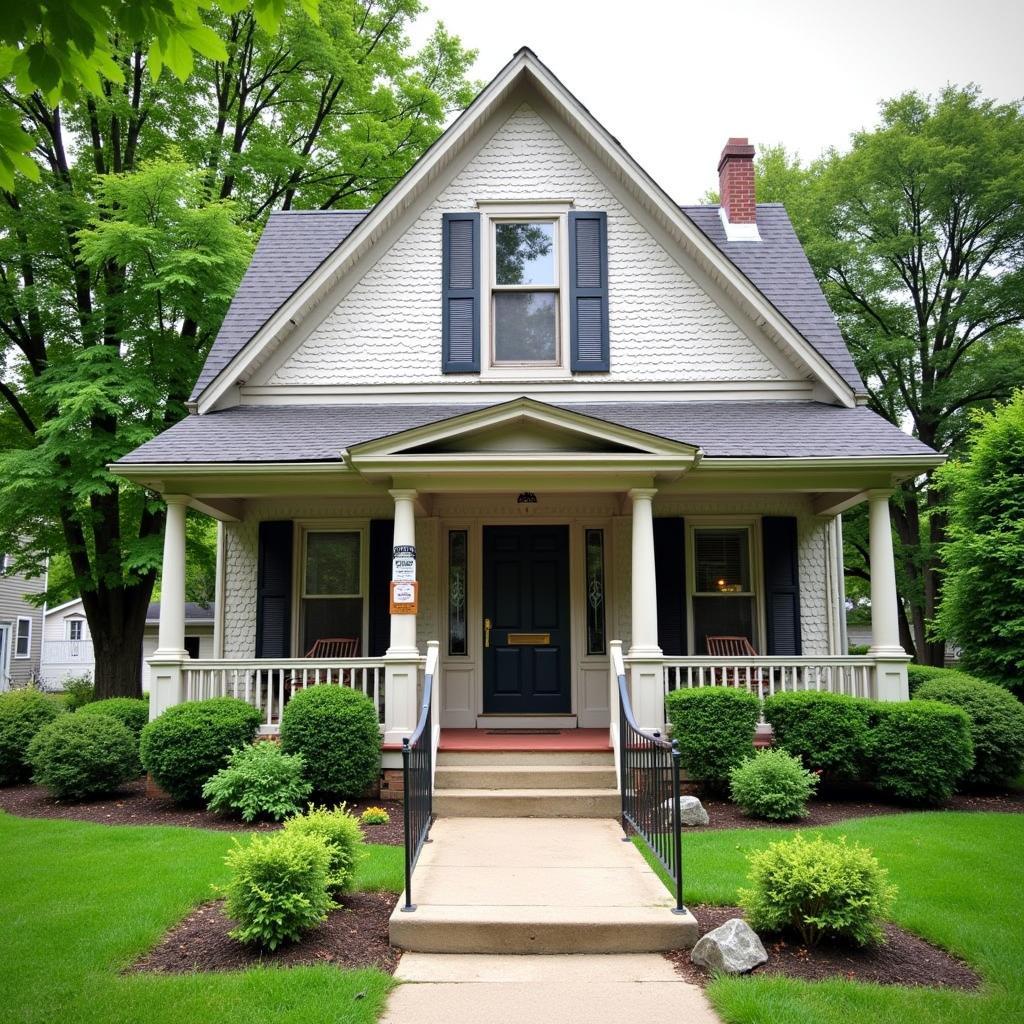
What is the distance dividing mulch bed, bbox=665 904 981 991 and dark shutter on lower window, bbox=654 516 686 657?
5.69 metres

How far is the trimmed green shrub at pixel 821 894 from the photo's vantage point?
5.04m

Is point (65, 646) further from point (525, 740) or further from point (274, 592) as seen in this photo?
point (525, 740)

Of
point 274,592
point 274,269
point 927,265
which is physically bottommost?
point 274,592

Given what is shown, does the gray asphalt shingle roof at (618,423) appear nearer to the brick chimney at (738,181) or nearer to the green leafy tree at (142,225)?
the brick chimney at (738,181)

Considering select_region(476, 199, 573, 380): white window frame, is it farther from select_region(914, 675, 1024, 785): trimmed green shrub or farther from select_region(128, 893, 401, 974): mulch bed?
select_region(128, 893, 401, 974): mulch bed

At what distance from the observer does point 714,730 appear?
8.90 m

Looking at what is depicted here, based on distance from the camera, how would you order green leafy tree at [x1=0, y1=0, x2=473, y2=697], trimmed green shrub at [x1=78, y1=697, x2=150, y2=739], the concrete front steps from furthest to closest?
green leafy tree at [x1=0, y1=0, x2=473, y2=697]
trimmed green shrub at [x1=78, y1=697, x2=150, y2=739]
the concrete front steps

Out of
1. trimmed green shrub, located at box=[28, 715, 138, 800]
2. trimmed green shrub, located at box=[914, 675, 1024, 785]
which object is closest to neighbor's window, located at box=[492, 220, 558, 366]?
trimmed green shrub, located at box=[914, 675, 1024, 785]

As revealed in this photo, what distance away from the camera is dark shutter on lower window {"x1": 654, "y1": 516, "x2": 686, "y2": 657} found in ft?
36.2

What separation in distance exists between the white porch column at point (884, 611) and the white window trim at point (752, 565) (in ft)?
4.82

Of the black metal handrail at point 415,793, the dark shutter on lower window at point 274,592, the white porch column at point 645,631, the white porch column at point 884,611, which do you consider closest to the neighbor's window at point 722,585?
the white porch column at point 884,611

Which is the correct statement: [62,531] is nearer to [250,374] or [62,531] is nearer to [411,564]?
[250,374]

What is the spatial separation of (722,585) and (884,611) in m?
2.02

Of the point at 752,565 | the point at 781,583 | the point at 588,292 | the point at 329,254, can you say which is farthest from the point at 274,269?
the point at 781,583
